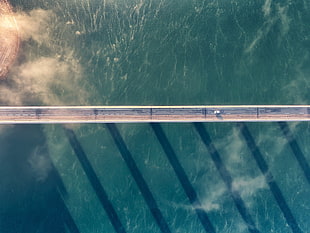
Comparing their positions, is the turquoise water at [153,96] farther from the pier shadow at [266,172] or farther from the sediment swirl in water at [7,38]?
the sediment swirl in water at [7,38]

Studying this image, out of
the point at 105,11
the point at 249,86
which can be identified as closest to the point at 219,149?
the point at 249,86

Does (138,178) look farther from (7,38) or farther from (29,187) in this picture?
(7,38)

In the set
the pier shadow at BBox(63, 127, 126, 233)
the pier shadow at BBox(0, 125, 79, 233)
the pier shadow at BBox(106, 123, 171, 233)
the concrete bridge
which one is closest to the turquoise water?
the pier shadow at BBox(0, 125, 79, 233)

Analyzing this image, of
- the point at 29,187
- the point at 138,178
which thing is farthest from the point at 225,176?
the point at 29,187

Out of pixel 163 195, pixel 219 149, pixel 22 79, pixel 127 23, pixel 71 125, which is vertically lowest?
pixel 163 195

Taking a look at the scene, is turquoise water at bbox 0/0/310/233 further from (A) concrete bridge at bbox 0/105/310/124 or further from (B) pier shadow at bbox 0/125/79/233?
(A) concrete bridge at bbox 0/105/310/124

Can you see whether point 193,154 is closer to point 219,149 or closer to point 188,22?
point 219,149
